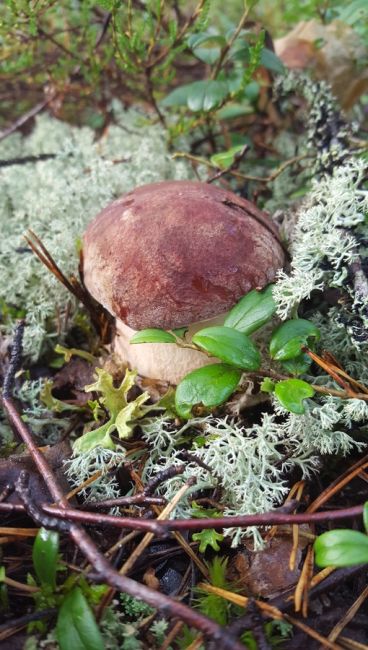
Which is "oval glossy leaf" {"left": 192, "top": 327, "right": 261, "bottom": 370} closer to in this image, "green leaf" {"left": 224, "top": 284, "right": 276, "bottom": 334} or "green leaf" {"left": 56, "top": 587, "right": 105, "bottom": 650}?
"green leaf" {"left": 224, "top": 284, "right": 276, "bottom": 334}

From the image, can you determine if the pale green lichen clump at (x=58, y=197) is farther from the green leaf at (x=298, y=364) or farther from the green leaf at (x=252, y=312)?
the green leaf at (x=298, y=364)

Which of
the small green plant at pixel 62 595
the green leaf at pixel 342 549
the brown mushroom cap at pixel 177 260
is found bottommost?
the green leaf at pixel 342 549

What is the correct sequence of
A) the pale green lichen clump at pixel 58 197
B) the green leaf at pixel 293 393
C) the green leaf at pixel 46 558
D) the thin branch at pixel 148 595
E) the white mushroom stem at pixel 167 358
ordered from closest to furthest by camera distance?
the thin branch at pixel 148 595 < the green leaf at pixel 46 558 < the green leaf at pixel 293 393 < the white mushroom stem at pixel 167 358 < the pale green lichen clump at pixel 58 197

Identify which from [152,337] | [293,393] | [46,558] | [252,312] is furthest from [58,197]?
[46,558]

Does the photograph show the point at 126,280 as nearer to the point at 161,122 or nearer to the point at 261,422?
the point at 261,422

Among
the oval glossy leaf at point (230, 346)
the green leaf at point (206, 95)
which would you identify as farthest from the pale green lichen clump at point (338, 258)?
the green leaf at point (206, 95)

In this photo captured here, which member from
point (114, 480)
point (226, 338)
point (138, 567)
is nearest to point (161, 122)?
point (226, 338)

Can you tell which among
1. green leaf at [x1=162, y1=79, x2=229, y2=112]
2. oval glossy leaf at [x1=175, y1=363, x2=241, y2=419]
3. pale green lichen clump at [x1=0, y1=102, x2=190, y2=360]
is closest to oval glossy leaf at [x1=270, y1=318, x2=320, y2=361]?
oval glossy leaf at [x1=175, y1=363, x2=241, y2=419]
